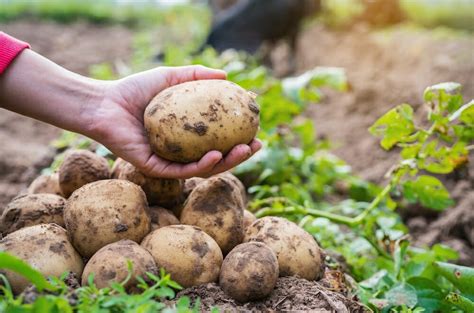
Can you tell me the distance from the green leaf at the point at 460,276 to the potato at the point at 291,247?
522 millimetres

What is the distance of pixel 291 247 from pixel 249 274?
25 cm

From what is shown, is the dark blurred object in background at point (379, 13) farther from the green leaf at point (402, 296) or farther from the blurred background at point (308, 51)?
the green leaf at point (402, 296)

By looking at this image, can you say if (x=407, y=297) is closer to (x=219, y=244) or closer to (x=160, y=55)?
(x=219, y=244)

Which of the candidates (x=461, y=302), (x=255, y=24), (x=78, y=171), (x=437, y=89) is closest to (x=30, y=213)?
(x=78, y=171)

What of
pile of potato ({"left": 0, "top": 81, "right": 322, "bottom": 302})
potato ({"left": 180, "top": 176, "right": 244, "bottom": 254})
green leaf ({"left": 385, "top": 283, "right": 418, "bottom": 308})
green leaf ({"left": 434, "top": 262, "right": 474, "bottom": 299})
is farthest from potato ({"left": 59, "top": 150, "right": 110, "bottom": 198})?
green leaf ({"left": 434, "top": 262, "right": 474, "bottom": 299})

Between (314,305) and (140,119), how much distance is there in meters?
0.98

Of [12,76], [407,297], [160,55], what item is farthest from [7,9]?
[407,297]

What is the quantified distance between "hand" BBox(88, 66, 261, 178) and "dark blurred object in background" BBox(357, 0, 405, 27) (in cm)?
663

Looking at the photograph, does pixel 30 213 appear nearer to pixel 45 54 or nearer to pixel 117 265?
pixel 117 265

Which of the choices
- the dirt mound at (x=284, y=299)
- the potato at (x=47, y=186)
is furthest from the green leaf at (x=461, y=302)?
the potato at (x=47, y=186)

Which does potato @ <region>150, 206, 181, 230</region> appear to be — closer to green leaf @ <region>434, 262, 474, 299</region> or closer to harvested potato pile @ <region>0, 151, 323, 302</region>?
harvested potato pile @ <region>0, 151, 323, 302</region>

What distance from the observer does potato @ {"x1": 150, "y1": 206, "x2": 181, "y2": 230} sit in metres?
1.98

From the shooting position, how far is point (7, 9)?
11.5 metres

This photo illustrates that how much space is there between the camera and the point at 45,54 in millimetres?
8234
